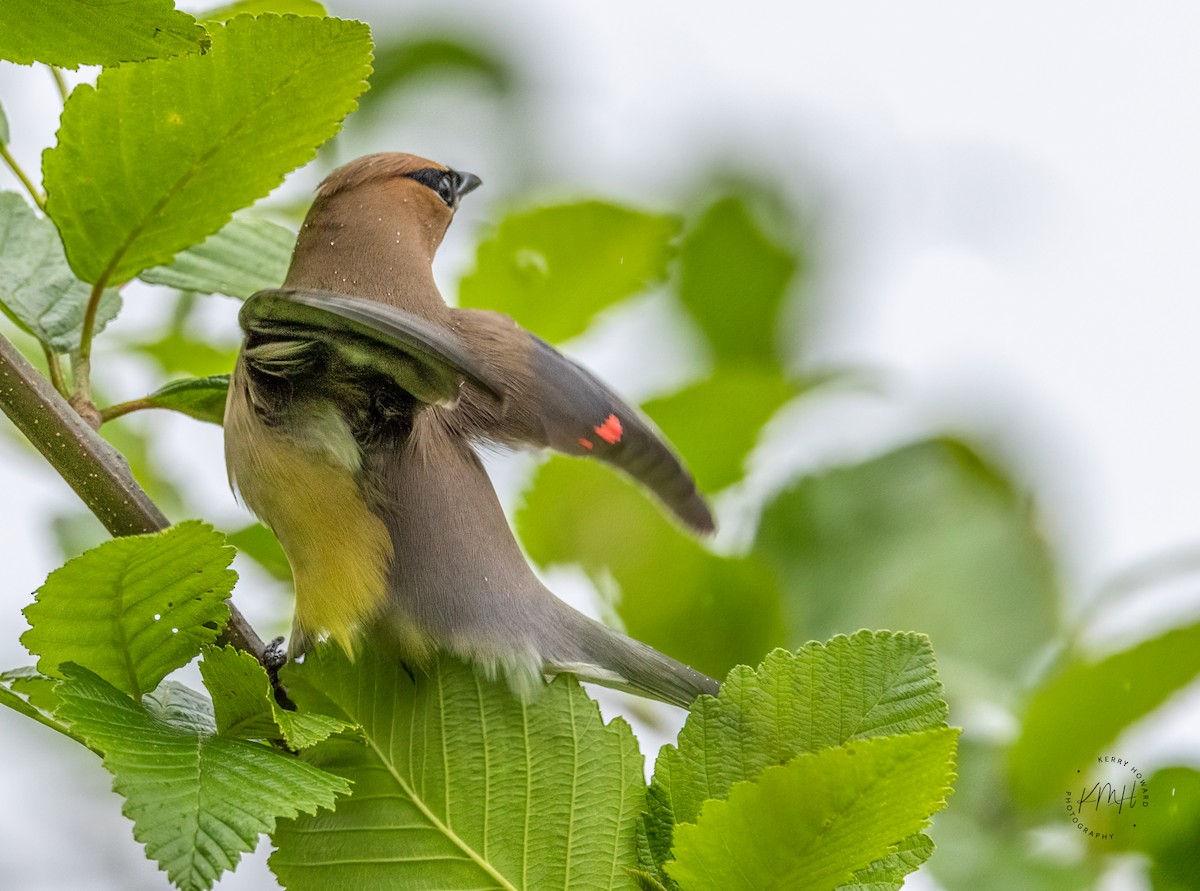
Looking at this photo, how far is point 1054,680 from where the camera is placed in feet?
6.44

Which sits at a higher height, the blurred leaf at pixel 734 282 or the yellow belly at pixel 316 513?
the blurred leaf at pixel 734 282

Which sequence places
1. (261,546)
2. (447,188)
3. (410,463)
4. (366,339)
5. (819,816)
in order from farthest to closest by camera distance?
1. (447,188)
2. (261,546)
3. (410,463)
4. (366,339)
5. (819,816)

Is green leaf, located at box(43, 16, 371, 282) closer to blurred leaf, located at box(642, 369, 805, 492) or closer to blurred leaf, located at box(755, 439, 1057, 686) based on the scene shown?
blurred leaf, located at box(642, 369, 805, 492)

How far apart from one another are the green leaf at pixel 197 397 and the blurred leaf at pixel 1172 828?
48.0 inches

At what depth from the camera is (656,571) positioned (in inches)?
77.8

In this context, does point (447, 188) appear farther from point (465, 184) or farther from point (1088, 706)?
point (1088, 706)

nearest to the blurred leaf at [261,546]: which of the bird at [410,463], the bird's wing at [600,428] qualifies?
the bird at [410,463]

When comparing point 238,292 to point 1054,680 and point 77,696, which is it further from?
point 1054,680

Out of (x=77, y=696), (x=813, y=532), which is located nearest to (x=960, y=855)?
(x=813, y=532)

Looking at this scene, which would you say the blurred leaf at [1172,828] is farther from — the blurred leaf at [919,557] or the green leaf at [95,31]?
the green leaf at [95,31]

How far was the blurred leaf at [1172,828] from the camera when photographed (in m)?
1.72

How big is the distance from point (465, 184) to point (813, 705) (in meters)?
1.25

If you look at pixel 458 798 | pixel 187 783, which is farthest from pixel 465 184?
pixel 187 783

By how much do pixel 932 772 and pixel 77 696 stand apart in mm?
704
